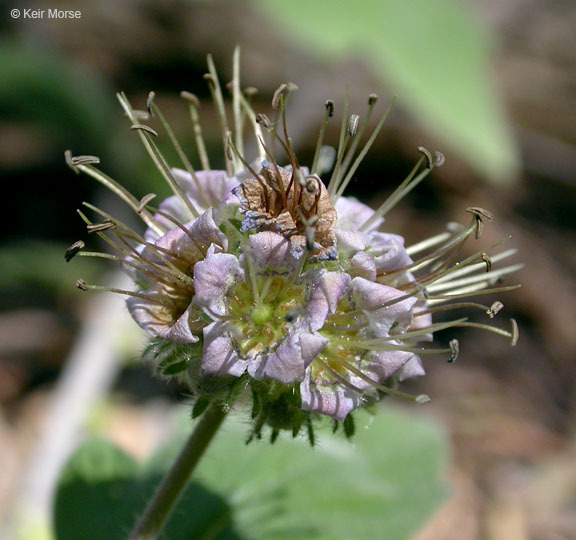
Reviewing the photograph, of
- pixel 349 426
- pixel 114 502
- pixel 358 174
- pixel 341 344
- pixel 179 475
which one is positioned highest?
pixel 341 344

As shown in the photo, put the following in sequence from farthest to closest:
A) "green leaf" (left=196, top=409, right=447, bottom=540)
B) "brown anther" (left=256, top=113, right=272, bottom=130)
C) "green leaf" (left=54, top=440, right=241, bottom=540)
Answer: "green leaf" (left=196, top=409, right=447, bottom=540)
"green leaf" (left=54, top=440, right=241, bottom=540)
"brown anther" (left=256, top=113, right=272, bottom=130)

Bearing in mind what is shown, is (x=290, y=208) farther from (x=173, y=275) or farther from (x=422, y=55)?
(x=422, y=55)

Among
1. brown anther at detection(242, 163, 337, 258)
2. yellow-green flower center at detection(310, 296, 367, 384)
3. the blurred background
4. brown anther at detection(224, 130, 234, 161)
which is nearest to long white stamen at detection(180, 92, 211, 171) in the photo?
brown anther at detection(224, 130, 234, 161)

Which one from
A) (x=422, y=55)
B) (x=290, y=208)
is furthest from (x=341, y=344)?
(x=422, y=55)

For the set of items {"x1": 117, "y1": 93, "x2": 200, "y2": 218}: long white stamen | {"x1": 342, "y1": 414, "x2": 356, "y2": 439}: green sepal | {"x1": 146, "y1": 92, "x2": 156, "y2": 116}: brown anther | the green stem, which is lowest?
the green stem

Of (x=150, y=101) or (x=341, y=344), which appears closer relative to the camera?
(x=341, y=344)

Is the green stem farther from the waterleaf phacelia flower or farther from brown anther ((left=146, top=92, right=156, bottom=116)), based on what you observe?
brown anther ((left=146, top=92, right=156, bottom=116))

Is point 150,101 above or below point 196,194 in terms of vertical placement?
above

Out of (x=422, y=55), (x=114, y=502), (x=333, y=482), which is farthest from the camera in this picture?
(x=422, y=55)
